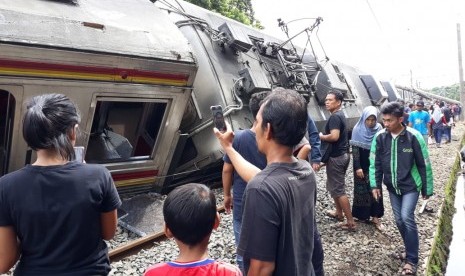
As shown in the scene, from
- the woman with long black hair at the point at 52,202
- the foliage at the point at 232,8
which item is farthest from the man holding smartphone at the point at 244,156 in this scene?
the foliage at the point at 232,8

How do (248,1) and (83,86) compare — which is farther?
(248,1)

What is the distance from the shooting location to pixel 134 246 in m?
3.91

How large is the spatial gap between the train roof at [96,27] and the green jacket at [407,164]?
2.49 metres

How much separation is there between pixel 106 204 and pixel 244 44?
198 inches

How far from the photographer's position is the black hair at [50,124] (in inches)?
66.6

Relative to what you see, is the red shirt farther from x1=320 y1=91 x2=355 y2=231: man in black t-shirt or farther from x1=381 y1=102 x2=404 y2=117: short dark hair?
x1=320 y1=91 x2=355 y2=231: man in black t-shirt

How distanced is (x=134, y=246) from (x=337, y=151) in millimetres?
2462

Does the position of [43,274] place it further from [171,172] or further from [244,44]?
[244,44]

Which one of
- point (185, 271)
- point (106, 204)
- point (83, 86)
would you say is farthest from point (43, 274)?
point (83, 86)

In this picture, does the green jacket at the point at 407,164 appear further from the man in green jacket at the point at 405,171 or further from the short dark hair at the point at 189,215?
the short dark hair at the point at 189,215

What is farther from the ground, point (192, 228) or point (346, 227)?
point (192, 228)

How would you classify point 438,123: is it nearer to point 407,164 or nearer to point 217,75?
point 217,75

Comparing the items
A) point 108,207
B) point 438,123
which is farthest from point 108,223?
point 438,123

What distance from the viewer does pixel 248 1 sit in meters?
20.1
